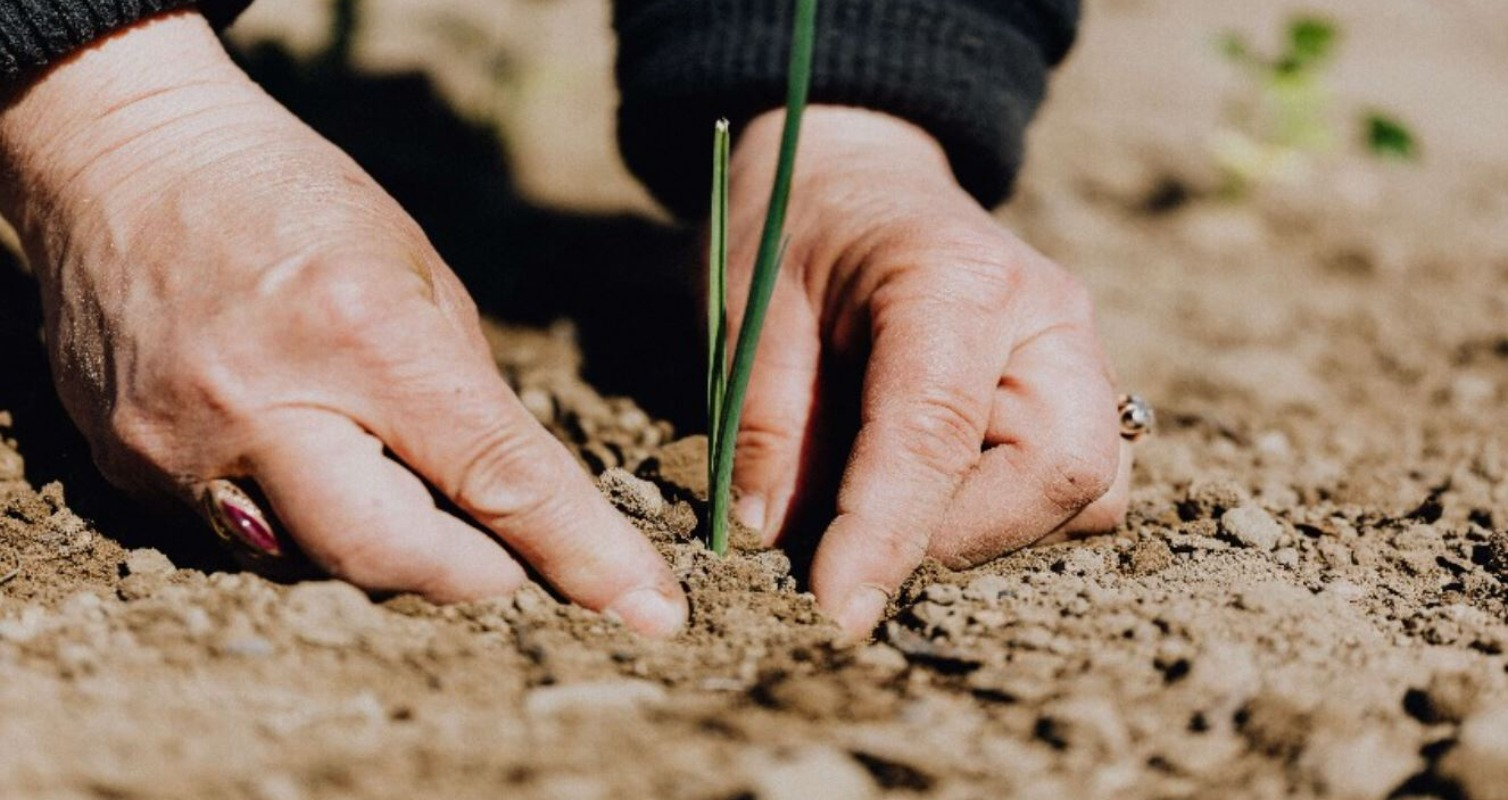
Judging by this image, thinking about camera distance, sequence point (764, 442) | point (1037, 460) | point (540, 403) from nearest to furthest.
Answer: point (1037, 460) < point (764, 442) < point (540, 403)

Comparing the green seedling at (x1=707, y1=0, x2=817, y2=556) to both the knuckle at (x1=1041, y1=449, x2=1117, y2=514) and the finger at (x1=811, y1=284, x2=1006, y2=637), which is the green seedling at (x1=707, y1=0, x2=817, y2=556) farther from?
the knuckle at (x1=1041, y1=449, x2=1117, y2=514)

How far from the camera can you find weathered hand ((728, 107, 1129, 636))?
4.01 feet

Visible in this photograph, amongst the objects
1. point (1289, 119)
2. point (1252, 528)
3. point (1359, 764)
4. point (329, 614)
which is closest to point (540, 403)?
point (329, 614)

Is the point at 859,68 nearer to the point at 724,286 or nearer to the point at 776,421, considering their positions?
the point at 776,421

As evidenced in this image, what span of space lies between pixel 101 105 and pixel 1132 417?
121 centimetres

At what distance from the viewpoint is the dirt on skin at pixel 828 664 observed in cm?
86

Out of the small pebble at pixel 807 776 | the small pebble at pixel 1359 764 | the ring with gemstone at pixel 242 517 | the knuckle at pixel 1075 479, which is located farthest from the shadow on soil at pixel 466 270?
the small pebble at pixel 1359 764

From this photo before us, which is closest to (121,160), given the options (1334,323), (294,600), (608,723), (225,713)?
(294,600)

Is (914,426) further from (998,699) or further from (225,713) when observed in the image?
(225,713)

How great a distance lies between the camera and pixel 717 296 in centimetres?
118

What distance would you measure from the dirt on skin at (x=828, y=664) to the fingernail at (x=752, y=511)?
0.06 meters

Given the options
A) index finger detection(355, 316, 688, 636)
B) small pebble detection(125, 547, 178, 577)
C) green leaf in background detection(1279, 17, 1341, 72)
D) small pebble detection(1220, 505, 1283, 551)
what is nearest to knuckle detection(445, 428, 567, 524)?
index finger detection(355, 316, 688, 636)

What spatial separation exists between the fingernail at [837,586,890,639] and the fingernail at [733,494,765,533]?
21 centimetres

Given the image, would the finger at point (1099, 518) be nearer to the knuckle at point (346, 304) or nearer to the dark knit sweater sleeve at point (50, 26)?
the knuckle at point (346, 304)
